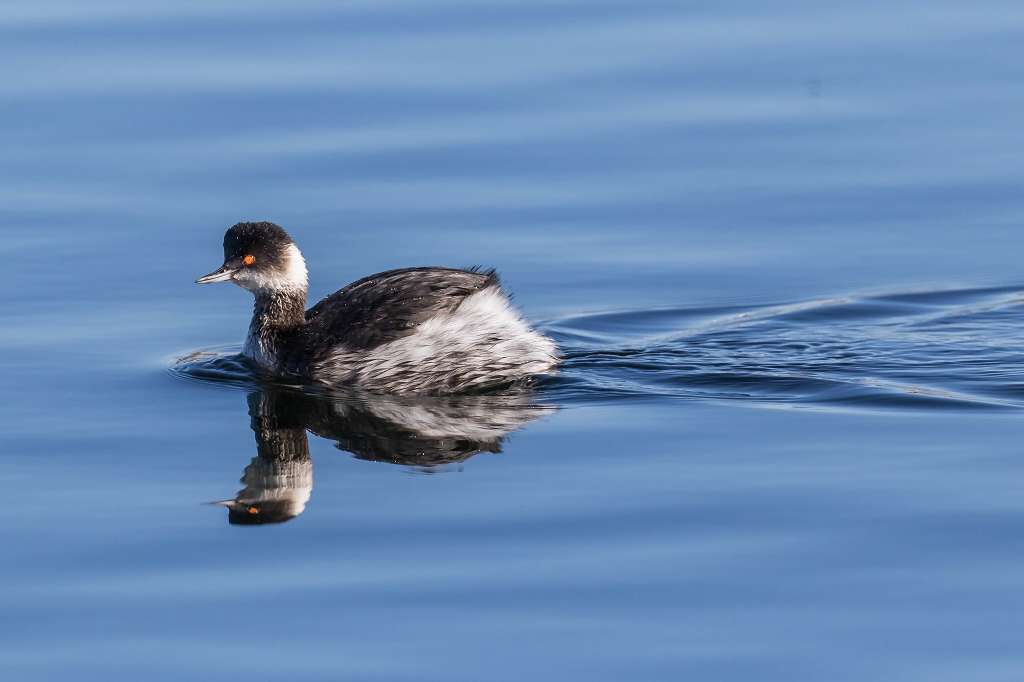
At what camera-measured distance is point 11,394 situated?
9.84 meters

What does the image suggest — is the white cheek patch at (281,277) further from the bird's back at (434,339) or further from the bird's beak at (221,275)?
the bird's back at (434,339)

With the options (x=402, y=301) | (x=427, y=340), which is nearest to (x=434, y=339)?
(x=427, y=340)

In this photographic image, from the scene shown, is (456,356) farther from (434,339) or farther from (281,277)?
(281,277)

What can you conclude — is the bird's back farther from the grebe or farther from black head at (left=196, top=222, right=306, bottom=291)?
black head at (left=196, top=222, right=306, bottom=291)

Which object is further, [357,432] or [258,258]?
[258,258]

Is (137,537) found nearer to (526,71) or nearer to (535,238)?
(535,238)

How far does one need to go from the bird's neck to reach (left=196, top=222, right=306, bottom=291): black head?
6 centimetres

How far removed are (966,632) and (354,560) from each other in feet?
7.59

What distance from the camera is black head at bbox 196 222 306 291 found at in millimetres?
10797

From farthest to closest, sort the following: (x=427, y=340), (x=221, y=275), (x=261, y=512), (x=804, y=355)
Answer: (x=221, y=275)
(x=804, y=355)
(x=427, y=340)
(x=261, y=512)

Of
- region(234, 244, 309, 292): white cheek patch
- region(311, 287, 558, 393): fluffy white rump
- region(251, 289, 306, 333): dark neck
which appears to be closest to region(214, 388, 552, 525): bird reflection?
region(311, 287, 558, 393): fluffy white rump

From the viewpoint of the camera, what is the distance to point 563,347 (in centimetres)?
1073

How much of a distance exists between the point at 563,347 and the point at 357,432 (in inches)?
69.3

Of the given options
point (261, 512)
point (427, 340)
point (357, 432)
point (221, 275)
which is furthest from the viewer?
point (221, 275)
